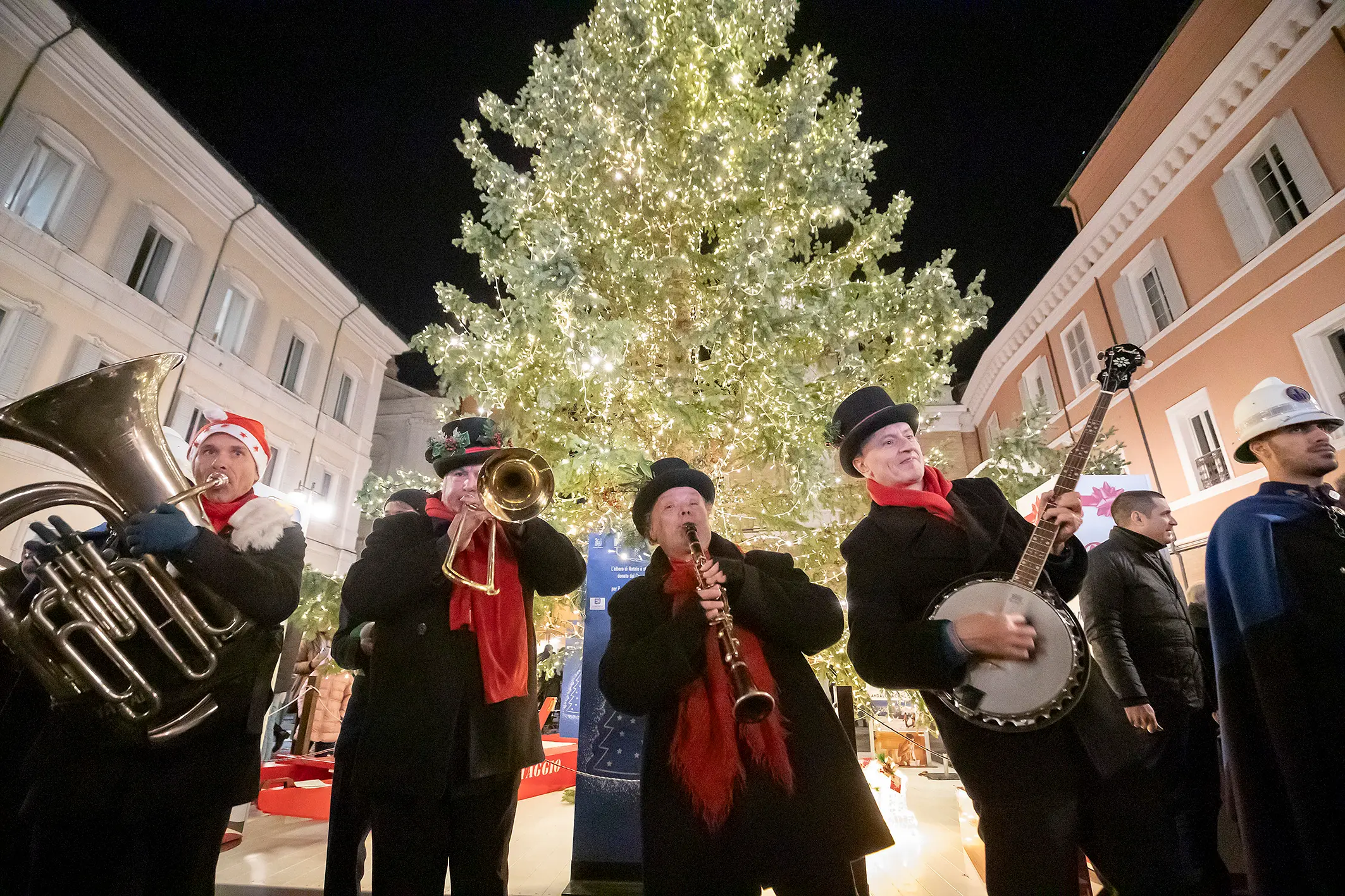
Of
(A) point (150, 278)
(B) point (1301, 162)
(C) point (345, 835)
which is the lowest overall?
(C) point (345, 835)

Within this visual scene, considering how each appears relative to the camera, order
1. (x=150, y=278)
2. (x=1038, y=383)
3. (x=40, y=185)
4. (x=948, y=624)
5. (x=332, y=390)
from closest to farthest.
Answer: (x=948, y=624) < (x=40, y=185) < (x=150, y=278) < (x=1038, y=383) < (x=332, y=390)

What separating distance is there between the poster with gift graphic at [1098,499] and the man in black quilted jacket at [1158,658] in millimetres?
1135

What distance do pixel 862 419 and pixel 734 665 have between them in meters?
1.09

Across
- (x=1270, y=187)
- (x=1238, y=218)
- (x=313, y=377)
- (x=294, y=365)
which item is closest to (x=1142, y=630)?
(x=1270, y=187)

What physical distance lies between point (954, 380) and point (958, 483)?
21.6 m

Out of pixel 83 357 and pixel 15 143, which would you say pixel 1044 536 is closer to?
pixel 83 357

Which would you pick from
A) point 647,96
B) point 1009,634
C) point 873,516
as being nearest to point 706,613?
point 873,516

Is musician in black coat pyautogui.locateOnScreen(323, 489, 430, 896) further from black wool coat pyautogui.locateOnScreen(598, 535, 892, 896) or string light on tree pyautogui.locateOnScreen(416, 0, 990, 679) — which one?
string light on tree pyautogui.locateOnScreen(416, 0, 990, 679)

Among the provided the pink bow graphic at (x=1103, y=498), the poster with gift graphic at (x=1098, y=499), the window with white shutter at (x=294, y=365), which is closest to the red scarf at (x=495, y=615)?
the poster with gift graphic at (x=1098, y=499)

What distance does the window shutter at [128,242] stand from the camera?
12359 mm

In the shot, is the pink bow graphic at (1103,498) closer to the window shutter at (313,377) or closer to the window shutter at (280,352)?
the window shutter at (280,352)

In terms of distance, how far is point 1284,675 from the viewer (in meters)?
1.87

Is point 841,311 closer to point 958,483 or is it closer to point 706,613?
point 958,483

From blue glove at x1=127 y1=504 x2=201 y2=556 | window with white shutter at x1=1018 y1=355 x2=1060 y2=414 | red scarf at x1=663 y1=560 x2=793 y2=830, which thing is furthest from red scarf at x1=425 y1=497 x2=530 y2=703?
window with white shutter at x1=1018 y1=355 x2=1060 y2=414
